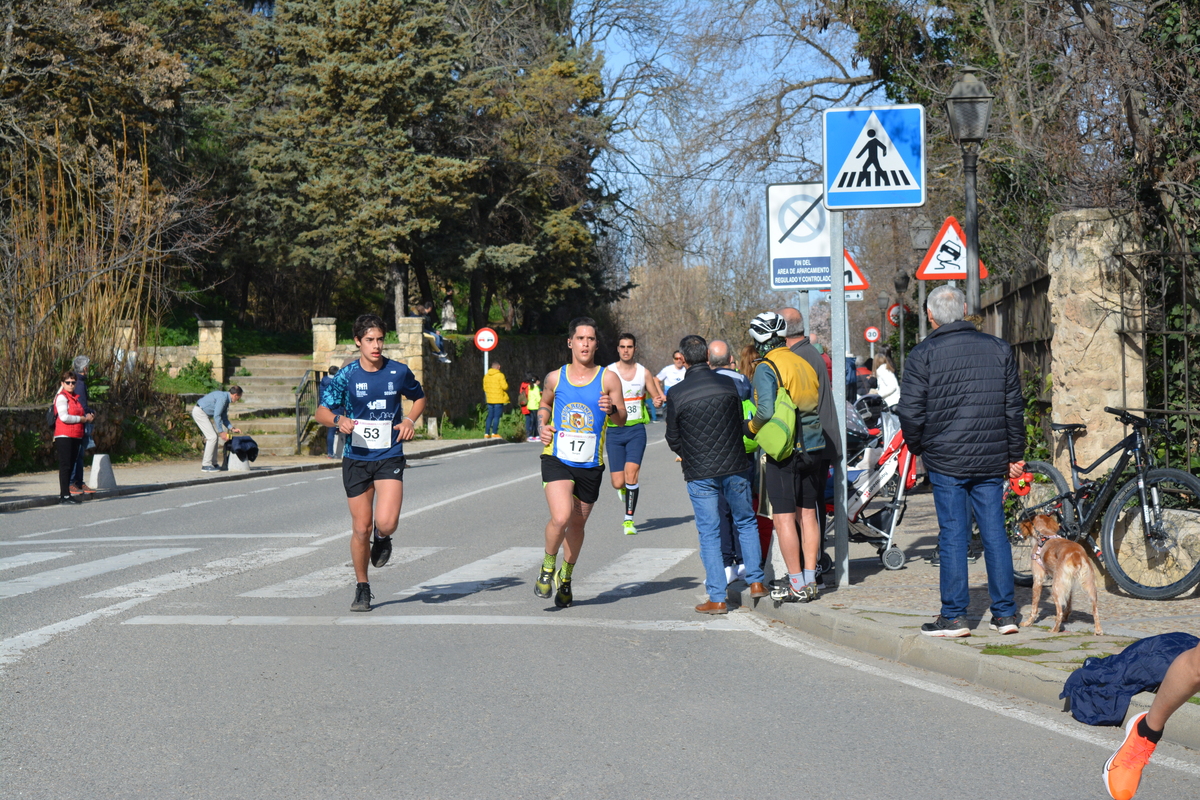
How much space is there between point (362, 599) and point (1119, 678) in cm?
511

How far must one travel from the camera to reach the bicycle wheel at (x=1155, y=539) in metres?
8.11

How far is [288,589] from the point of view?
9.70m

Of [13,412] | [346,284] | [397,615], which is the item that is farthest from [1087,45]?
[346,284]

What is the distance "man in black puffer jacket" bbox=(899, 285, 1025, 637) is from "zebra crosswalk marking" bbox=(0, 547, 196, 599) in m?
6.63

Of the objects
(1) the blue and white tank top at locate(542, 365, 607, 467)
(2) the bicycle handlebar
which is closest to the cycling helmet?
(1) the blue and white tank top at locate(542, 365, 607, 467)

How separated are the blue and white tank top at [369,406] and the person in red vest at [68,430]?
10.2 meters

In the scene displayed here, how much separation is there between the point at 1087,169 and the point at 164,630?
26.2 ft

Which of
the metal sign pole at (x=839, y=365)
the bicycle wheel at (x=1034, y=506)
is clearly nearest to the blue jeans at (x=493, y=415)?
the bicycle wheel at (x=1034, y=506)

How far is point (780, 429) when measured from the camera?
27.4ft

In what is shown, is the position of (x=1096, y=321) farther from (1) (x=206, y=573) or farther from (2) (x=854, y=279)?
(1) (x=206, y=573)

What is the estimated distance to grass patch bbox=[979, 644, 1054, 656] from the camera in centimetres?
657

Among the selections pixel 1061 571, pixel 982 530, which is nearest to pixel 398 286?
pixel 982 530

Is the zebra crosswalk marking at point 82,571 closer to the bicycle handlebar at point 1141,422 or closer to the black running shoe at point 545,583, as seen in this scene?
the black running shoe at point 545,583

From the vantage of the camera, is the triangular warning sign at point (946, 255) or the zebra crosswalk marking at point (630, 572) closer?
the zebra crosswalk marking at point (630, 572)
